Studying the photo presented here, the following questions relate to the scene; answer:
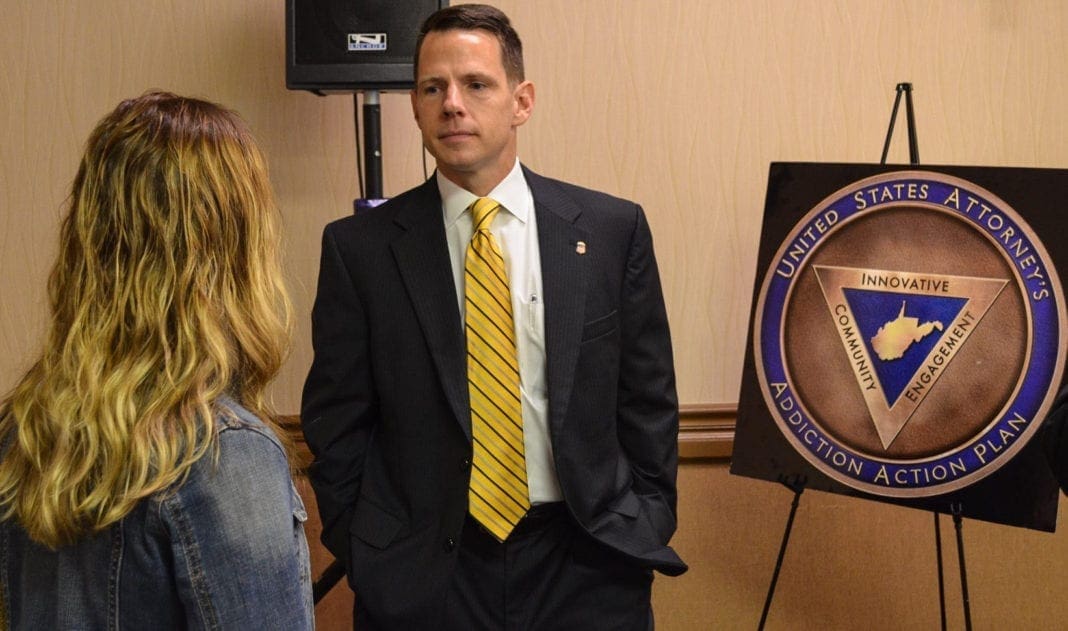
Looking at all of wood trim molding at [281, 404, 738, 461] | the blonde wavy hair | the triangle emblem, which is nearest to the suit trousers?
the triangle emblem

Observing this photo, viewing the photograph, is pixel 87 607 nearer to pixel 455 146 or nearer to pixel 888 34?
pixel 455 146

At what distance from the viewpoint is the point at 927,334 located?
2.58 m

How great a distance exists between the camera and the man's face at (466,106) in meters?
2.17

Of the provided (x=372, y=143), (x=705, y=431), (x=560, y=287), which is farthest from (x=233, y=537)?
(x=705, y=431)

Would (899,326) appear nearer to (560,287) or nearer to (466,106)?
(560,287)

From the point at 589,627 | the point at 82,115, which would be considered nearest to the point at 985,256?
the point at 589,627

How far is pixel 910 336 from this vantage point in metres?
2.60

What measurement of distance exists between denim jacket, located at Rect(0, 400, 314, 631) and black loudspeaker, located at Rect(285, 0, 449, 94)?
1572mm

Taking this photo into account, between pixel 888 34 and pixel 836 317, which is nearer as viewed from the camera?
pixel 836 317

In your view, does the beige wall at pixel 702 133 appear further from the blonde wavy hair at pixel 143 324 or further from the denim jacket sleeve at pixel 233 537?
the denim jacket sleeve at pixel 233 537

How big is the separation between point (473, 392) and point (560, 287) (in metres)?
0.26

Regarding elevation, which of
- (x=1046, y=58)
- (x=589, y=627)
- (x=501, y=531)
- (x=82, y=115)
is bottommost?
(x=589, y=627)

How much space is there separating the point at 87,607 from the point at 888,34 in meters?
2.70

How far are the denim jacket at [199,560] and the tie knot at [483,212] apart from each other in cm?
100
